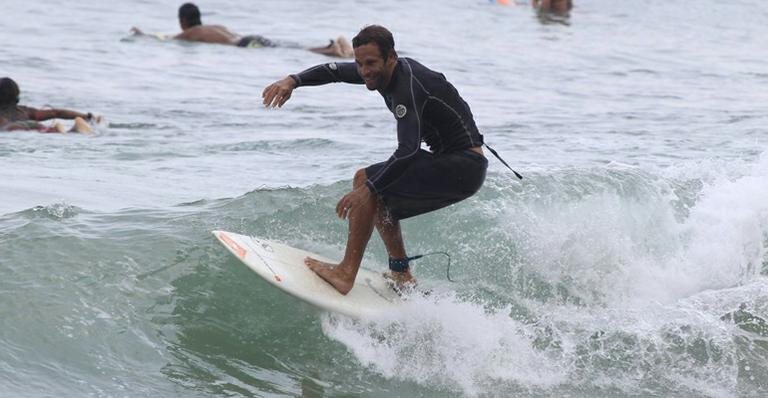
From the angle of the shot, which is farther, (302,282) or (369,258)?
(369,258)

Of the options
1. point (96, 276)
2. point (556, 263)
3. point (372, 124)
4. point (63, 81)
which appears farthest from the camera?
point (63, 81)

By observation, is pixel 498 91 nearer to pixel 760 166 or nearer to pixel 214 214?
pixel 760 166

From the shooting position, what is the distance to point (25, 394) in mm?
5645

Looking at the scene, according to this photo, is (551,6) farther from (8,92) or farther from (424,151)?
(424,151)

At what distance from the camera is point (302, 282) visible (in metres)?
6.66

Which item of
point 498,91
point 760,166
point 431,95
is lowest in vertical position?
point 498,91

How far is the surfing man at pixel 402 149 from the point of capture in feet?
20.1

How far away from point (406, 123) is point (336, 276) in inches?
44.8

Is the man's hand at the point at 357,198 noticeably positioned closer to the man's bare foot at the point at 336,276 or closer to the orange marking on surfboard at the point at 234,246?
the man's bare foot at the point at 336,276

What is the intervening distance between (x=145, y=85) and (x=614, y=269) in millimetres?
10419

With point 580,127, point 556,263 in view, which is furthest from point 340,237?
point 580,127

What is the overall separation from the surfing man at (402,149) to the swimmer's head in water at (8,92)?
7.11 metres

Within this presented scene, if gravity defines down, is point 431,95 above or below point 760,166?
above

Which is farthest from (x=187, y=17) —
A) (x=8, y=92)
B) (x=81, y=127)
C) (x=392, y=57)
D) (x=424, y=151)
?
(x=392, y=57)
